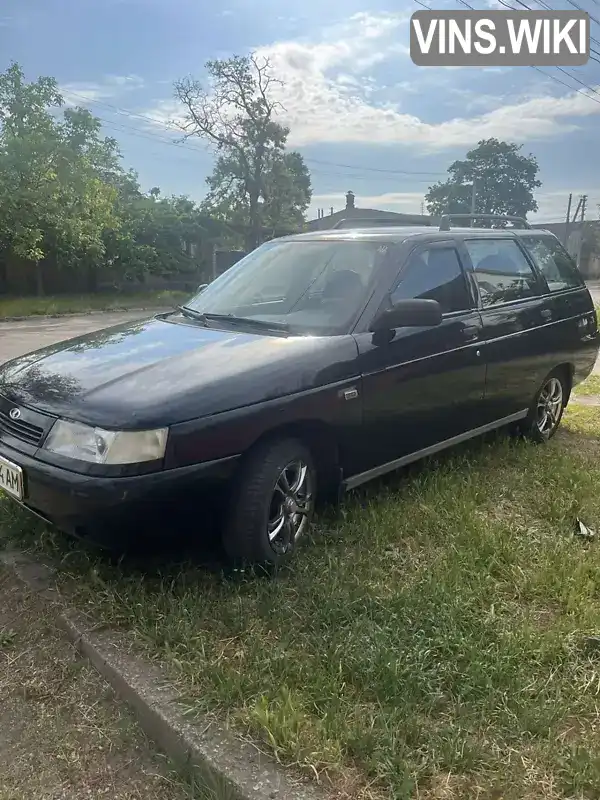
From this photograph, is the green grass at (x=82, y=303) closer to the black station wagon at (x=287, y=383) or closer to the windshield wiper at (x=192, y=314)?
the windshield wiper at (x=192, y=314)

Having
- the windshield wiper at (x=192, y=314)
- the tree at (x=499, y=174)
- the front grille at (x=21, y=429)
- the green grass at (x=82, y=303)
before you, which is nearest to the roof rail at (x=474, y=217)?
the windshield wiper at (x=192, y=314)

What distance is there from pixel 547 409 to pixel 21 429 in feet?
13.1

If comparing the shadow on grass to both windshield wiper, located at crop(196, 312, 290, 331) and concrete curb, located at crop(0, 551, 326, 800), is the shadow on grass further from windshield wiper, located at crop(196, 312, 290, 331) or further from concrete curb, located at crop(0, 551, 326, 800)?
windshield wiper, located at crop(196, 312, 290, 331)

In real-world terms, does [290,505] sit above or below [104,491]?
below

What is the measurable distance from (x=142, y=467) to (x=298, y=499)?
0.90m

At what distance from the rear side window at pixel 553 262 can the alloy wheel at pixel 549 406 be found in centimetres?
77

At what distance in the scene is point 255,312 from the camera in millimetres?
3756

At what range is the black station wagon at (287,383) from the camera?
2605 mm

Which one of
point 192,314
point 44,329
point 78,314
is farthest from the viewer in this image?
point 78,314

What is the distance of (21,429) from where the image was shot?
2840 mm

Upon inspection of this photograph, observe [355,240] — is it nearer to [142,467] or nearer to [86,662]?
[142,467]

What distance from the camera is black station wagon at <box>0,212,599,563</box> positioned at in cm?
261

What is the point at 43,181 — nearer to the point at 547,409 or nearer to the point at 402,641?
the point at 547,409

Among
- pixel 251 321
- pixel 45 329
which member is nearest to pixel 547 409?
pixel 251 321
